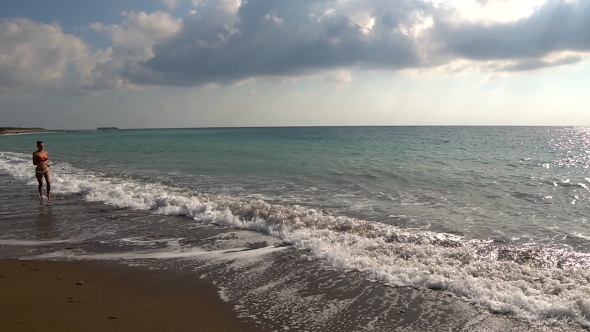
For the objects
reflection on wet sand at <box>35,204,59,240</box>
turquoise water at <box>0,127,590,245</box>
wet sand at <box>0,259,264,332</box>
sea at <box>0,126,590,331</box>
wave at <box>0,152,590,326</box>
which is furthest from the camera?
turquoise water at <box>0,127,590,245</box>

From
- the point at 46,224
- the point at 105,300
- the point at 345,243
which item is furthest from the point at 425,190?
the point at 46,224

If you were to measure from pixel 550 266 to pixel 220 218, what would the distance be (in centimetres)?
787

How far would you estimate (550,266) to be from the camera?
712cm

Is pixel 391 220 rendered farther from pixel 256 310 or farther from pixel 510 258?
pixel 256 310

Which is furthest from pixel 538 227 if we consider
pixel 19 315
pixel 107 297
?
pixel 19 315

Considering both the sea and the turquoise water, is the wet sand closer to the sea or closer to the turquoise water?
the sea

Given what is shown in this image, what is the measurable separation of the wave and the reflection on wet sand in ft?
6.74

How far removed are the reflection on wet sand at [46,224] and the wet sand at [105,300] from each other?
75.9 inches

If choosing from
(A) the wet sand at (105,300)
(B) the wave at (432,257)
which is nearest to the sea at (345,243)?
(B) the wave at (432,257)

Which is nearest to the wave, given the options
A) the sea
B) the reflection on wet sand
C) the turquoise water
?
the sea

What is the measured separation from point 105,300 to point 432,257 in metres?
5.91

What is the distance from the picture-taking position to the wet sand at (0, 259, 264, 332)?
15.4ft

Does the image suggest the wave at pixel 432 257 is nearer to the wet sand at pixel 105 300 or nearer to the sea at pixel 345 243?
the sea at pixel 345 243

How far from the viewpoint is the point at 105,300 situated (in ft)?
17.7
